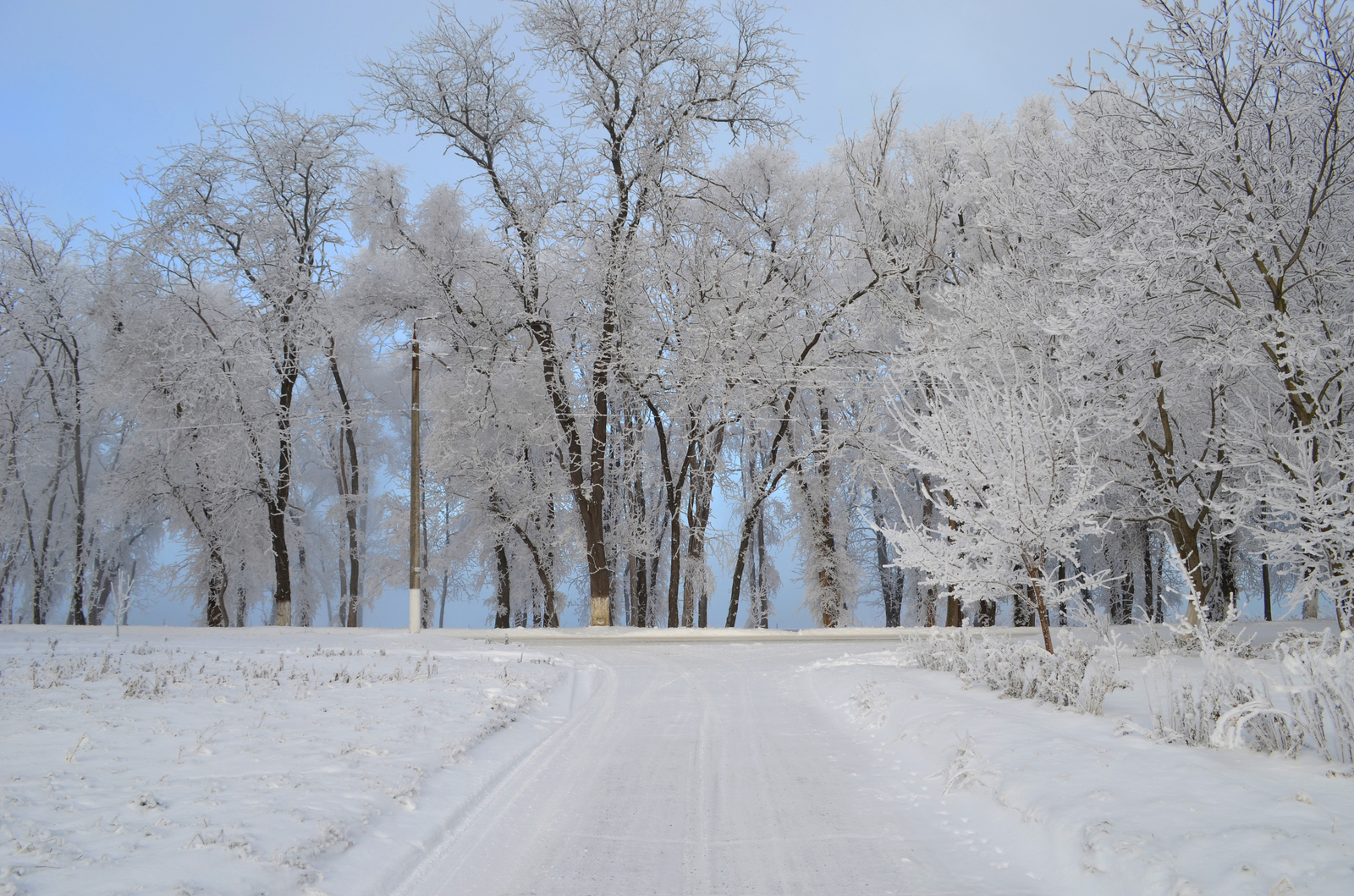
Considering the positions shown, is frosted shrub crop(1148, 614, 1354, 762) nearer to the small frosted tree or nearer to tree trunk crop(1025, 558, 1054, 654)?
the small frosted tree

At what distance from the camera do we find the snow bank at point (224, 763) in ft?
12.1

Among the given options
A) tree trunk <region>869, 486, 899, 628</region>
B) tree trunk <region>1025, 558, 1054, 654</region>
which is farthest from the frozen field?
tree trunk <region>869, 486, 899, 628</region>

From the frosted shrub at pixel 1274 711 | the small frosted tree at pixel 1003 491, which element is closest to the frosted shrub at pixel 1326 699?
the frosted shrub at pixel 1274 711

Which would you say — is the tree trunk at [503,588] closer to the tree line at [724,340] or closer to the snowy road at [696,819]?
Answer: the tree line at [724,340]

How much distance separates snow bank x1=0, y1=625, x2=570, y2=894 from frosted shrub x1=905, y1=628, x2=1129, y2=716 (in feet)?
15.5

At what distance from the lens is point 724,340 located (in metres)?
18.7

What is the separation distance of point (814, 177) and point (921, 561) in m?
18.0

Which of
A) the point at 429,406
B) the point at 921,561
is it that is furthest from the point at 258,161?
the point at 921,561

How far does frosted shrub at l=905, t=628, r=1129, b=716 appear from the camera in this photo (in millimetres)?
6668

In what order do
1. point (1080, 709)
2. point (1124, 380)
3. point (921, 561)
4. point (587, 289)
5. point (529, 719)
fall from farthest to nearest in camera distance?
1. point (587, 289)
2. point (1124, 380)
3. point (921, 561)
4. point (529, 719)
5. point (1080, 709)

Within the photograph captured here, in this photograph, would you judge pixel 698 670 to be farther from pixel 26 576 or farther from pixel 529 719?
pixel 26 576

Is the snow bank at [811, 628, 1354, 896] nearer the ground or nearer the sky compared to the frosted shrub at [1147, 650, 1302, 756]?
nearer the ground

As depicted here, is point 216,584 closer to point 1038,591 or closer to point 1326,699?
point 1038,591

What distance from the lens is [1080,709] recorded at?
→ 21.7 feet
